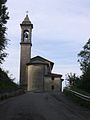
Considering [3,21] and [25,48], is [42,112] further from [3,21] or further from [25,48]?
[25,48]

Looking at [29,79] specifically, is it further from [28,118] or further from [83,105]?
[28,118]

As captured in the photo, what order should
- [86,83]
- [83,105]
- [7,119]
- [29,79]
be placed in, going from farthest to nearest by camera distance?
[29,79] < [86,83] < [83,105] < [7,119]

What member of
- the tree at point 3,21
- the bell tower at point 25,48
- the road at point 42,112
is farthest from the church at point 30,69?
the road at point 42,112

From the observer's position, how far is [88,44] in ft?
274

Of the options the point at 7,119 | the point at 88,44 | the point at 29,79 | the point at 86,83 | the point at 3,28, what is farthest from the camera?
the point at 29,79

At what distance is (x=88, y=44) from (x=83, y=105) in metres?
56.6

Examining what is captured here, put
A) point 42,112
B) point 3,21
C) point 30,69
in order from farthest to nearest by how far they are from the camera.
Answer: point 30,69 < point 3,21 < point 42,112

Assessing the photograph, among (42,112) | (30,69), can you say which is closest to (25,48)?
(30,69)

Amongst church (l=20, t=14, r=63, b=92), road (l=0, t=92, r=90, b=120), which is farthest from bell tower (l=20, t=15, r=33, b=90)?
road (l=0, t=92, r=90, b=120)

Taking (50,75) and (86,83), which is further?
(50,75)

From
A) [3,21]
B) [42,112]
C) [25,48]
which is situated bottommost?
[42,112]

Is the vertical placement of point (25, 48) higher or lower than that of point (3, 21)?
higher

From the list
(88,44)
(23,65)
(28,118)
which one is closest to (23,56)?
(23,65)

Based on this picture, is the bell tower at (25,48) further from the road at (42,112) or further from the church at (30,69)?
the road at (42,112)
